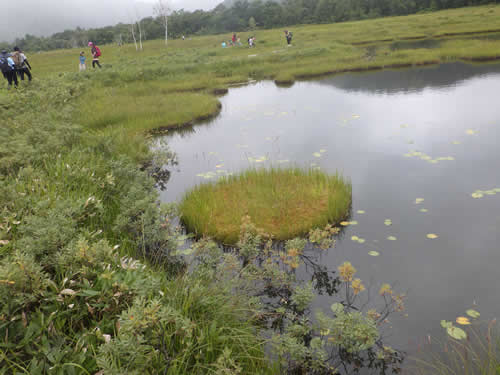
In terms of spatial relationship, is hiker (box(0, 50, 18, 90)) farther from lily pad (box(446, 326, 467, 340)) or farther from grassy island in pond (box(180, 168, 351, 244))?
lily pad (box(446, 326, 467, 340))

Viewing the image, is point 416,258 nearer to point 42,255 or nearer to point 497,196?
point 497,196

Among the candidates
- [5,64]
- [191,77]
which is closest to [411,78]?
[191,77]

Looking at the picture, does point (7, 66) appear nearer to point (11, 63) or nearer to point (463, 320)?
point (11, 63)

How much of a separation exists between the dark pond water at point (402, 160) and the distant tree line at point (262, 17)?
7613 centimetres

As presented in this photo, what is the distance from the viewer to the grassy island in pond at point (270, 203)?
5766mm

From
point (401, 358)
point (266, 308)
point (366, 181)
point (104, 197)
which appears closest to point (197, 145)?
point (104, 197)

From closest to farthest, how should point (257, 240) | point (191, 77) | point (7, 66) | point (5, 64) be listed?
point (257, 240) < point (5, 64) < point (7, 66) < point (191, 77)

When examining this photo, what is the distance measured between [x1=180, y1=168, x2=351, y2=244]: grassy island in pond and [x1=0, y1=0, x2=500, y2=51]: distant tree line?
82346 mm

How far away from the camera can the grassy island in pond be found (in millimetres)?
5766

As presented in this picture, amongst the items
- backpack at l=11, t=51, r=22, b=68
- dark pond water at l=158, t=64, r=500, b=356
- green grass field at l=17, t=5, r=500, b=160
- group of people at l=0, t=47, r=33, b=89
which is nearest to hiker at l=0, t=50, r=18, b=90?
group of people at l=0, t=47, r=33, b=89

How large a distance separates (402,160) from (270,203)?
414cm

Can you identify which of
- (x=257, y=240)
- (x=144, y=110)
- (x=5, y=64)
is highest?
(x=5, y=64)

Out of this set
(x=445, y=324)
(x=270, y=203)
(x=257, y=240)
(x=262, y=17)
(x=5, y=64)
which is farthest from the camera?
(x=262, y=17)

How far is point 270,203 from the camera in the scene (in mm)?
6336
